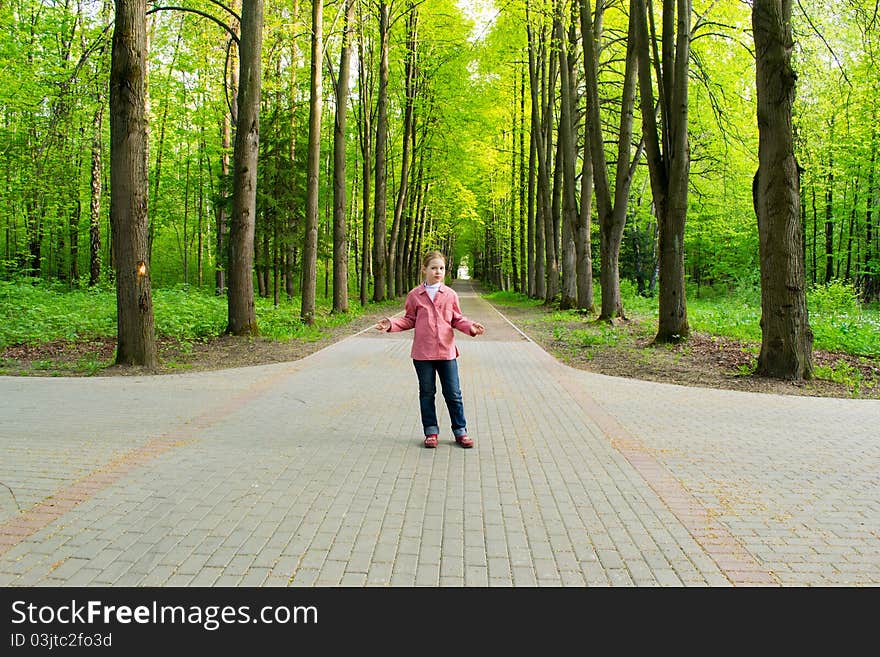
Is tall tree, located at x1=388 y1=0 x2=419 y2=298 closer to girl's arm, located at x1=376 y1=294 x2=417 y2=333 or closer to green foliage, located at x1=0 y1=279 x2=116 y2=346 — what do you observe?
green foliage, located at x1=0 y1=279 x2=116 y2=346

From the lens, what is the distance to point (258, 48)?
575 inches

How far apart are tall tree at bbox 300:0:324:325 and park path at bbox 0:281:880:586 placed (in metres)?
10.2

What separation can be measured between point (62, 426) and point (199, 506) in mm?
3296

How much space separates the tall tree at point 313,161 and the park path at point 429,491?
1019 centimetres

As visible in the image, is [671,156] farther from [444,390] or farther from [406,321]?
[444,390]

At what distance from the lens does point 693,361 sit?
486 inches

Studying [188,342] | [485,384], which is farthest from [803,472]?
[188,342]

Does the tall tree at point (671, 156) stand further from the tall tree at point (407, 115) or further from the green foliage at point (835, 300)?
the tall tree at point (407, 115)

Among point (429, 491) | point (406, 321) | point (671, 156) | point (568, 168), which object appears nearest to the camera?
point (429, 491)

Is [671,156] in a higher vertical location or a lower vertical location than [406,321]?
higher

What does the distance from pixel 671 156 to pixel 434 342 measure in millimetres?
9658

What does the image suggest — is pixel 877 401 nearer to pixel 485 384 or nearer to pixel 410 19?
pixel 485 384

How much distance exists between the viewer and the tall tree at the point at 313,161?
1838 centimetres

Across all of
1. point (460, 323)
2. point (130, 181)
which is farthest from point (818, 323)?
point (130, 181)
